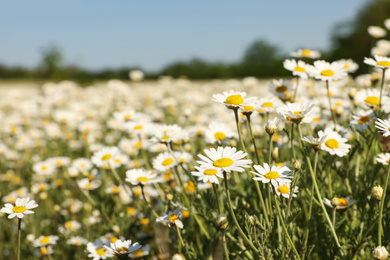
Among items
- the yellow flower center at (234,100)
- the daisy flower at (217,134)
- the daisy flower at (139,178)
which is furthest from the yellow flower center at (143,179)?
the yellow flower center at (234,100)

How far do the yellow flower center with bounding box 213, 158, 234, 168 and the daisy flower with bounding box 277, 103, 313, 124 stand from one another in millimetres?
331

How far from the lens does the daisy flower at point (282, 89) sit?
214 cm

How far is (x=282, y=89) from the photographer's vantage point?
2.17 m

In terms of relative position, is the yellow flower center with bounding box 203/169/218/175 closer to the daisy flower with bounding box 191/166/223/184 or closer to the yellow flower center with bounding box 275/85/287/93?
the daisy flower with bounding box 191/166/223/184

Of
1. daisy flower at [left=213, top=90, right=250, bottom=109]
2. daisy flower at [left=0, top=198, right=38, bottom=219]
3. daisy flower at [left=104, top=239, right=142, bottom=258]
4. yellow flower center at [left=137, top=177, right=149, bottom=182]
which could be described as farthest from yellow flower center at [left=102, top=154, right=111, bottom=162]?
daisy flower at [left=213, top=90, right=250, bottom=109]

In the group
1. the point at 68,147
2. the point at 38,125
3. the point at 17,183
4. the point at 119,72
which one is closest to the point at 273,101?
the point at 17,183

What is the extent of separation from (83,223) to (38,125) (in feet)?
11.7

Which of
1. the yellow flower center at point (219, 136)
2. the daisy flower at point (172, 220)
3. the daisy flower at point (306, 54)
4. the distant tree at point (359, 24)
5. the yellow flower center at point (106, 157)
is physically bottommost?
the daisy flower at point (172, 220)

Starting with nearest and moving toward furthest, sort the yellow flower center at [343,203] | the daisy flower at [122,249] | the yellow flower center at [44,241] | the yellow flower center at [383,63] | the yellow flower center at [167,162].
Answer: the daisy flower at [122,249], the yellow flower center at [343,203], the yellow flower center at [383,63], the yellow flower center at [167,162], the yellow flower center at [44,241]

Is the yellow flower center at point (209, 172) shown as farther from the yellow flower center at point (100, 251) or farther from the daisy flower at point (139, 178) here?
the yellow flower center at point (100, 251)

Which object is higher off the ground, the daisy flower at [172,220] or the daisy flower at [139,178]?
the daisy flower at [139,178]

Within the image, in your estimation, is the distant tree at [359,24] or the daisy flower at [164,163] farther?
the distant tree at [359,24]

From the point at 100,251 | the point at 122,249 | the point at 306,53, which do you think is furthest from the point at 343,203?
the point at 100,251

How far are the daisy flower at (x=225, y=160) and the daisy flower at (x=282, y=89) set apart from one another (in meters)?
0.83
